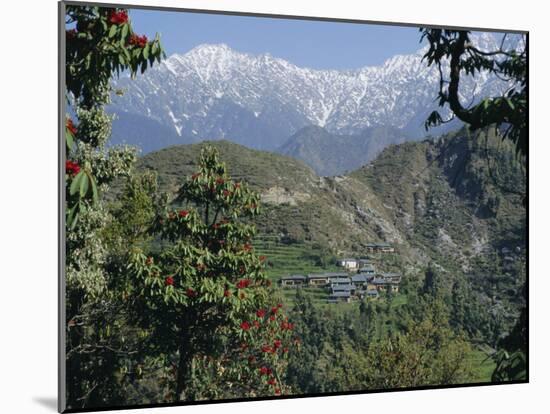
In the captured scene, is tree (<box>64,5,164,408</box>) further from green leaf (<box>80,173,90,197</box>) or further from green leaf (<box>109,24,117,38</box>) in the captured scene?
green leaf (<box>80,173,90,197</box>)

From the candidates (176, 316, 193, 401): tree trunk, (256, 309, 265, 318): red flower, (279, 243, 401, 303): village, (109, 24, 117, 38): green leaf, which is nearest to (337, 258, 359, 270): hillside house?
(279, 243, 401, 303): village

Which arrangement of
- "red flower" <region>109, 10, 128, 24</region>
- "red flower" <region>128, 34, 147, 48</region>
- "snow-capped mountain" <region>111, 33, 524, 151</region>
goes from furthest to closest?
"snow-capped mountain" <region>111, 33, 524, 151</region> → "red flower" <region>128, 34, 147, 48</region> → "red flower" <region>109, 10, 128, 24</region>

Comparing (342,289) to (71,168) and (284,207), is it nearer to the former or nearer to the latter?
(284,207)

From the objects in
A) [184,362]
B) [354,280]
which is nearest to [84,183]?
[184,362]

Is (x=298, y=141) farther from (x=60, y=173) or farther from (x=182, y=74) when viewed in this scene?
(x=60, y=173)

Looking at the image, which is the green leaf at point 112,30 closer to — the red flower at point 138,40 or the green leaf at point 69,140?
the red flower at point 138,40

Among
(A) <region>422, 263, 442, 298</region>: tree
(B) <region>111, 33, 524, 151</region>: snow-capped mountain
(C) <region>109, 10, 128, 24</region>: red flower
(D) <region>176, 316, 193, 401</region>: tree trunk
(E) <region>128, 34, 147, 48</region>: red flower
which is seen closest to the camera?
(C) <region>109, 10, 128, 24</region>: red flower

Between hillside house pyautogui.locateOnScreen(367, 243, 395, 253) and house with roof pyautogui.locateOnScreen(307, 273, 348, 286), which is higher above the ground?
hillside house pyautogui.locateOnScreen(367, 243, 395, 253)
